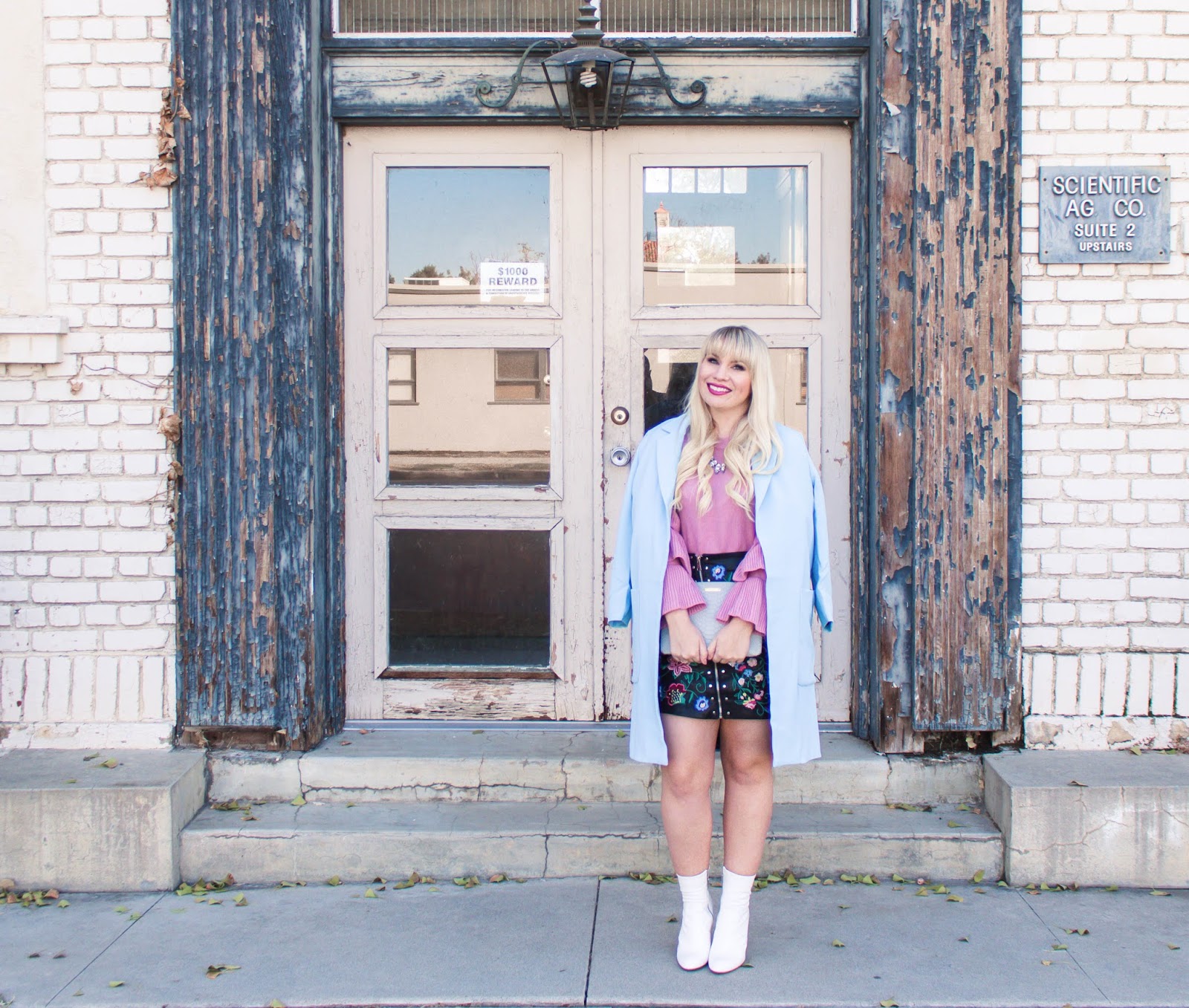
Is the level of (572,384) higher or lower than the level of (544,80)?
lower

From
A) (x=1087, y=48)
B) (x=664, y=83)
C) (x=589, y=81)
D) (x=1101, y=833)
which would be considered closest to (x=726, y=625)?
(x=1101, y=833)

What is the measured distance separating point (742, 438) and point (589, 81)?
1509 mm

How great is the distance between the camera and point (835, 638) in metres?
4.28

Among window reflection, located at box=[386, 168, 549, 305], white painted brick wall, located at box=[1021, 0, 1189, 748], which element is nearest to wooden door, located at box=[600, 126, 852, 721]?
window reflection, located at box=[386, 168, 549, 305]

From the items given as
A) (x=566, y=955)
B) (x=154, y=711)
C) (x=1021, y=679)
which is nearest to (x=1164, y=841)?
(x=1021, y=679)

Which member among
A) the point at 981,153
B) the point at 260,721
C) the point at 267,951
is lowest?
the point at 267,951

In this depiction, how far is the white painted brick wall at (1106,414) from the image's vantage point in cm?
394

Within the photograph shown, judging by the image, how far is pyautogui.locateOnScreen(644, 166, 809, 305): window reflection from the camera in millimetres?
4234

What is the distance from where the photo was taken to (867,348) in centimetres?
407

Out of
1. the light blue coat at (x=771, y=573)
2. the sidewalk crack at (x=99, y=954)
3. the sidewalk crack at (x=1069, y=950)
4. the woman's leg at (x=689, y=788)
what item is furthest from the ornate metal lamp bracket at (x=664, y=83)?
the sidewalk crack at (x=99, y=954)

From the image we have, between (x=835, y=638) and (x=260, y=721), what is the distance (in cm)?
220

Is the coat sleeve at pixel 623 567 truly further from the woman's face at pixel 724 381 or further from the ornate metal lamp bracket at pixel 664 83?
the ornate metal lamp bracket at pixel 664 83

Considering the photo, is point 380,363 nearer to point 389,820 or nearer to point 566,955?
point 389,820

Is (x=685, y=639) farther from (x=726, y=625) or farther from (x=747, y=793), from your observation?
(x=747, y=793)
